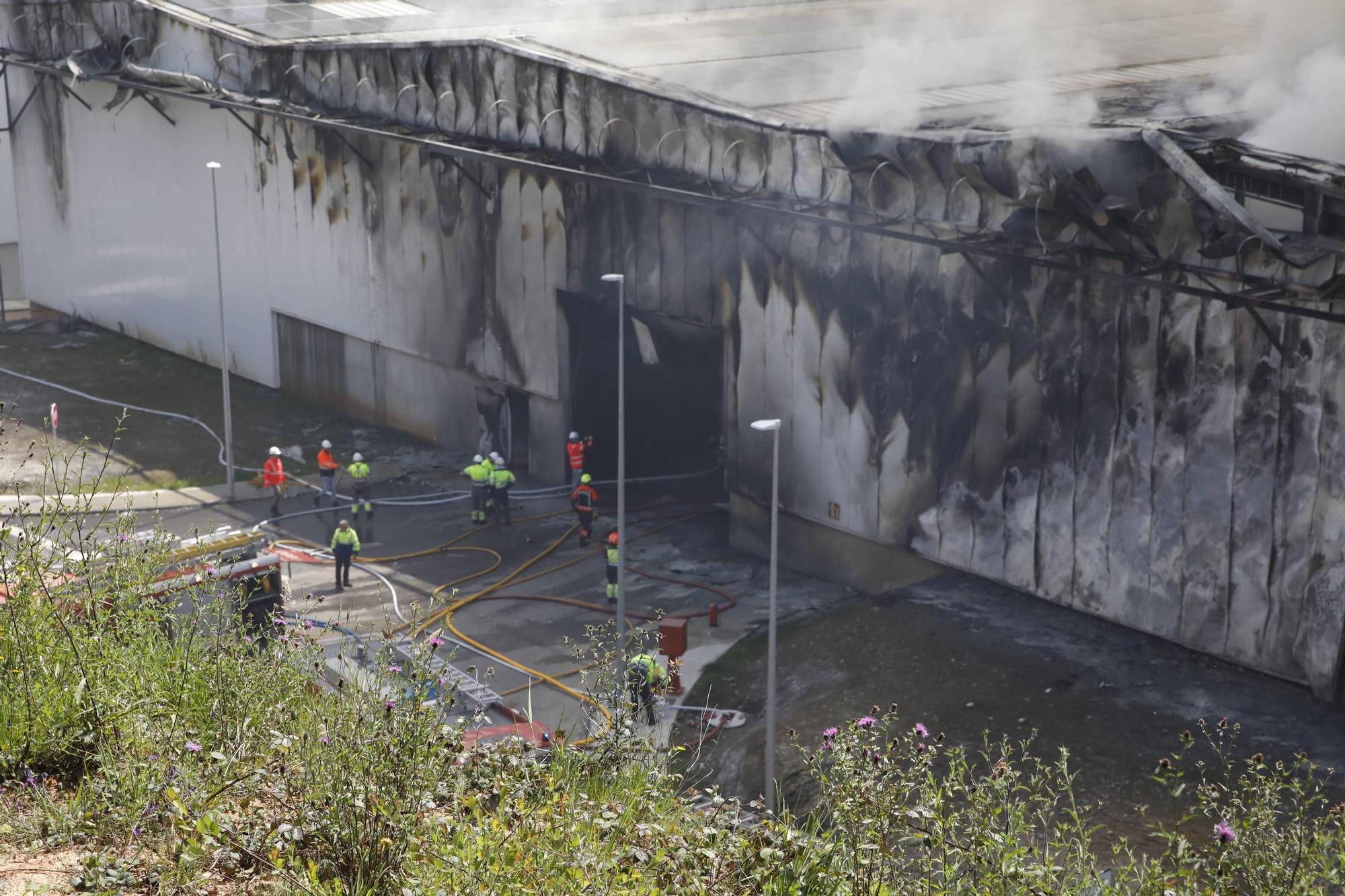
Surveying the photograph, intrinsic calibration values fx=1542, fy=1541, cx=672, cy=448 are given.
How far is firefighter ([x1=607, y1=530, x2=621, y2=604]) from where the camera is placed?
22469mm

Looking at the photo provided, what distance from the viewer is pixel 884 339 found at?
22172 millimetres

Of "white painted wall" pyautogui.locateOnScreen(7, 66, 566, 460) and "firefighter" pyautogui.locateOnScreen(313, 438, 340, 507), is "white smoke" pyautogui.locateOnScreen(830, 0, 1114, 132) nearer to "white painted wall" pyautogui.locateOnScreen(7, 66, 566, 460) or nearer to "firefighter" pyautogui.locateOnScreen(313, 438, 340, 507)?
"white painted wall" pyautogui.locateOnScreen(7, 66, 566, 460)

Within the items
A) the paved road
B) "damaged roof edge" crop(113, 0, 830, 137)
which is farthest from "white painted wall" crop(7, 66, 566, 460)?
the paved road

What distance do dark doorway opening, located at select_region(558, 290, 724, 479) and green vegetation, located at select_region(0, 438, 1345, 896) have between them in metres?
18.9

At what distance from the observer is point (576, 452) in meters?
27.6

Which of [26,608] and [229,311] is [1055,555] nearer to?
[26,608]

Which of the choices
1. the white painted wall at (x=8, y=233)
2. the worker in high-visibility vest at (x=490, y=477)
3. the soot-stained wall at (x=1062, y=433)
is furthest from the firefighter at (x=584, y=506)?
the white painted wall at (x=8, y=233)

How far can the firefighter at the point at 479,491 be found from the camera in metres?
26.6

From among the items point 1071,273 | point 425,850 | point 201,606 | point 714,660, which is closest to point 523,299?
point 714,660

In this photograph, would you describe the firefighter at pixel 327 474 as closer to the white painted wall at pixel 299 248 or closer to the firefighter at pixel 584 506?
the white painted wall at pixel 299 248

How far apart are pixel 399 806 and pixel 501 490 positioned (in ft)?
64.0

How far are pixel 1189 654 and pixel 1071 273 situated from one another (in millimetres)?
4955

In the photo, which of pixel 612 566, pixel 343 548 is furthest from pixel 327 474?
pixel 612 566

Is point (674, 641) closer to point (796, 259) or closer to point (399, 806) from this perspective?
point (796, 259)
